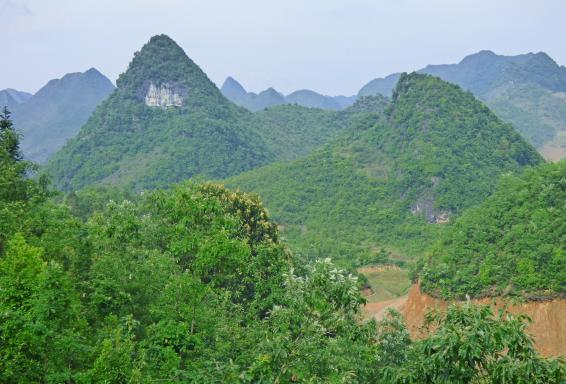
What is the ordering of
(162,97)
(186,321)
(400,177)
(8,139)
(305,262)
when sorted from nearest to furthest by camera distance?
(186,321), (8,139), (305,262), (400,177), (162,97)

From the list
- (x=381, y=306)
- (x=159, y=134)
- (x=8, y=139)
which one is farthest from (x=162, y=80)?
(x=8, y=139)

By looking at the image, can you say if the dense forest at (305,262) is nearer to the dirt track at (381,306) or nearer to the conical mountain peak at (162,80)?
the dirt track at (381,306)

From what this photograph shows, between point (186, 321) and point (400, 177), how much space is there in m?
66.4

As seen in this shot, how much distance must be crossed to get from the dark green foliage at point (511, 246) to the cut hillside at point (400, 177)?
854 inches

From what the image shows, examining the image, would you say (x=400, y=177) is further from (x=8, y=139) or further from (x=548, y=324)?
(x=8, y=139)

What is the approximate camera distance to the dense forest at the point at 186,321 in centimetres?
853

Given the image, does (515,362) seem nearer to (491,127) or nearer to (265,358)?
(265,358)

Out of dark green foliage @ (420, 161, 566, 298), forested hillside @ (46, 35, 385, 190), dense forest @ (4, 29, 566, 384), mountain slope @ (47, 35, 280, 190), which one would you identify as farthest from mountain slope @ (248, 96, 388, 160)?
dark green foliage @ (420, 161, 566, 298)

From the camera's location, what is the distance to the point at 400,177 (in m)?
76.9

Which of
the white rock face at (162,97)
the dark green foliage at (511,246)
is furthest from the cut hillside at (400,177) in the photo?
the white rock face at (162,97)

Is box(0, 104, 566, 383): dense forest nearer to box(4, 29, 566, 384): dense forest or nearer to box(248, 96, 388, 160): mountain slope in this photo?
box(4, 29, 566, 384): dense forest

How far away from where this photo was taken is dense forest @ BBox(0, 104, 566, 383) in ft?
28.0

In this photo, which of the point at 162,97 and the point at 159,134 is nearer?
the point at 159,134

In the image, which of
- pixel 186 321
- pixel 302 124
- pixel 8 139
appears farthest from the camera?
pixel 302 124
